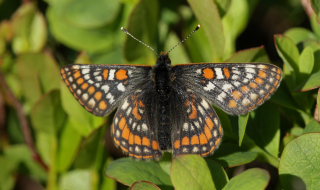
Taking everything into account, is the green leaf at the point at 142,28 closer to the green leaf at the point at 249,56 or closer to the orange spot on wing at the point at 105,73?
the orange spot on wing at the point at 105,73

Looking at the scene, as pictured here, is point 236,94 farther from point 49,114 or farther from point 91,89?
point 49,114

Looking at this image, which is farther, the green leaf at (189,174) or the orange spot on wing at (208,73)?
the orange spot on wing at (208,73)

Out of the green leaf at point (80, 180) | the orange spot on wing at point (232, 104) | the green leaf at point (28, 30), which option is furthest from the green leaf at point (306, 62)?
the green leaf at point (28, 30)

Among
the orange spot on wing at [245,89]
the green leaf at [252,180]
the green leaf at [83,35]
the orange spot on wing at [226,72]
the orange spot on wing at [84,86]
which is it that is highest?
the green leaf at [83,35]

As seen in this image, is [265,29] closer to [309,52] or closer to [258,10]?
[258,10]

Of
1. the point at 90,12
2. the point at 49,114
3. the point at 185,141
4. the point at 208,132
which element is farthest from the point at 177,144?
the point at 90,12

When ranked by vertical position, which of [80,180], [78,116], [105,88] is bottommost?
[80,180]
